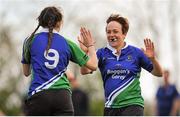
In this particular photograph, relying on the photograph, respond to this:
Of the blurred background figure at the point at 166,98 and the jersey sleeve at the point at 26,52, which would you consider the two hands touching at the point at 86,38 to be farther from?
the blurred background figure at the point at 166,98

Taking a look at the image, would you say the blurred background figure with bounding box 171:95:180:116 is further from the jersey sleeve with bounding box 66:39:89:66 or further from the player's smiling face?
the jersey sleeve with bounding box 66:39:89:66

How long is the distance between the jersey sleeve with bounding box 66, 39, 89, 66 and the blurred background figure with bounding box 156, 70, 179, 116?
8776 mm

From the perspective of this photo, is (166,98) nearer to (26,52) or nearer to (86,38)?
(86,38)

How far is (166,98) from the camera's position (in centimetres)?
1769

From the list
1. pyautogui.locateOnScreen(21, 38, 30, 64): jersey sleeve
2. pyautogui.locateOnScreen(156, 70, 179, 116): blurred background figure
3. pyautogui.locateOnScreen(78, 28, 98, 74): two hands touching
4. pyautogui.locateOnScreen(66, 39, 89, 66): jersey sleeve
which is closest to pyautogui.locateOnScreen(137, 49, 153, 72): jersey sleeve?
pyautogui.locateOnScreen(78, 28, 98, 74): two hands touching

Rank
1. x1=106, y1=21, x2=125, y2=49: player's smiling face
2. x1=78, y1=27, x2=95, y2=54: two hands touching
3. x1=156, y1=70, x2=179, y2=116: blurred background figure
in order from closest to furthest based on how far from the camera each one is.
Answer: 1. x1=78, y1=27, x2=95, y2=54: two hands touching
2. x1=106, y1=21, x2=125, y2=49: player's smiling face
3. x1=156, y1=70, x2=179, y2=116: blurred background figure

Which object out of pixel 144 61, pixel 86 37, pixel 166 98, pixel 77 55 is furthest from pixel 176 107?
pixel 77 55

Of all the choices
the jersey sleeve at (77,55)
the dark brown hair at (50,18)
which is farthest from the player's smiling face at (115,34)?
the dark brown hair at (50,18)

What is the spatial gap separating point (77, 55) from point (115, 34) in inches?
51.9

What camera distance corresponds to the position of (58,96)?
851 centimetres

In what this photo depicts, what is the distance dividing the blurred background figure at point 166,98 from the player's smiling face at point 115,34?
7.47 meters

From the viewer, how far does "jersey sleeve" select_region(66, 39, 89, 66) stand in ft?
28.6

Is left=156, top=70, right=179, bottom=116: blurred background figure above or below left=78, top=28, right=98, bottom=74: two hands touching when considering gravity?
below

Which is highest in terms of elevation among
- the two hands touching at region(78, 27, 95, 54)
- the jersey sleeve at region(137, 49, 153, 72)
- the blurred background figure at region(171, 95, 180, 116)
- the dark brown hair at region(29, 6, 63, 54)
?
the dark brown hair at region(29, 6, 63, 54)
